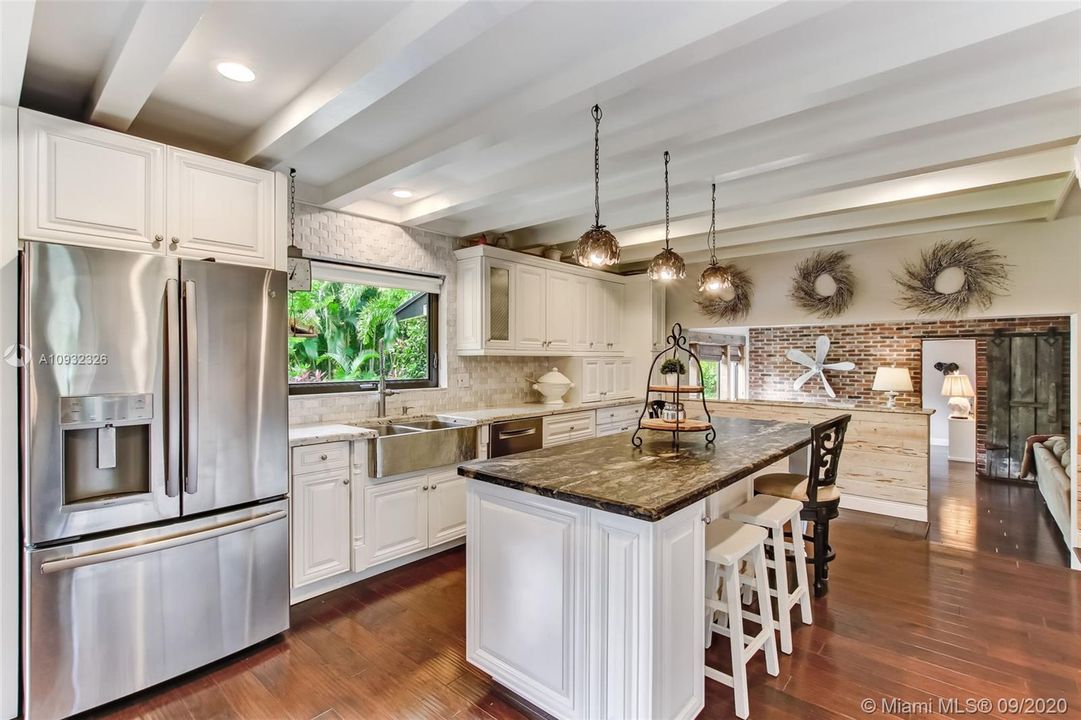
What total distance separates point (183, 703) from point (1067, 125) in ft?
15.0

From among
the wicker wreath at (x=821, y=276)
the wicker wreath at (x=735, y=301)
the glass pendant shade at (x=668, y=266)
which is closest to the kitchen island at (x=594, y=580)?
the glass pendant shade at (x=668, y=266)

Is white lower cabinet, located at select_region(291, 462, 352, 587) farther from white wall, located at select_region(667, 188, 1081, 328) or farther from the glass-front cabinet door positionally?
white wall, located at select_region(667, 188, 1081, 328)

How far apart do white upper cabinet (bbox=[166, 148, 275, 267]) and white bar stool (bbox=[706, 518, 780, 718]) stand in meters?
2.44

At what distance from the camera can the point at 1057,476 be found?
13.6ft

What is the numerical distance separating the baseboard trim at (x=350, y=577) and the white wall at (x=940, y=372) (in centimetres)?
827

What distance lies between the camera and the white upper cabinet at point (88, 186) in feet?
6.36

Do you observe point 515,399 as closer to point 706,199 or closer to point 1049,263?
point 706,199

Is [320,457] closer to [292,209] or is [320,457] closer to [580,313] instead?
[292,209]

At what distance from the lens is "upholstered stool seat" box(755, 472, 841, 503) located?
114 inches

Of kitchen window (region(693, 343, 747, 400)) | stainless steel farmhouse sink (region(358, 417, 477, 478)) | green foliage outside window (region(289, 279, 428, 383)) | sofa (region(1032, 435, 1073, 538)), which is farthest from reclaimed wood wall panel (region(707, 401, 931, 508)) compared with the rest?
kitchen window (region(693, 343, 747, 400))

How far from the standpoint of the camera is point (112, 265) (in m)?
2.00

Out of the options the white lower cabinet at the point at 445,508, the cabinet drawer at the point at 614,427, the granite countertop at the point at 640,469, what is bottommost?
the white lower cabinet at the point at 445,508

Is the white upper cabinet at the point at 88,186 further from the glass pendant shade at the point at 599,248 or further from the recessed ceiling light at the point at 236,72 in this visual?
the glass pendant shade at the point at 599,248

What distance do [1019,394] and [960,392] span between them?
0.99 m
